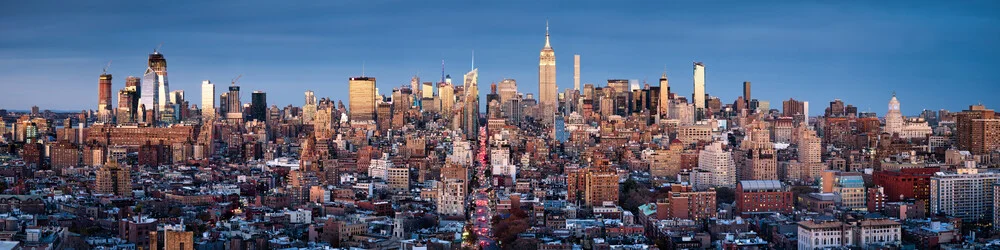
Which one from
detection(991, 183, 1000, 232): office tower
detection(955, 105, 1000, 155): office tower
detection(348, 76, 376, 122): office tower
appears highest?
detection(348, 76, 376, 122): office tower

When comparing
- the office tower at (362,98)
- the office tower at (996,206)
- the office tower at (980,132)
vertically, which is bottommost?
the office tower at (996,206)

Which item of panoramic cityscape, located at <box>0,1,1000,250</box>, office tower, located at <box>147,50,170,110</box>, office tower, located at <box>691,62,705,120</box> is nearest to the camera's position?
panoramic cityscape, located at <box>0,1,1000,250</box>

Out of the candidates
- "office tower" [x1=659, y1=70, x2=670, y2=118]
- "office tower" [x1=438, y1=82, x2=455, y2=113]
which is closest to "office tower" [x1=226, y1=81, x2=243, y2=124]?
"office tower" [x1=438, y1=82, x2=455, y2=113]

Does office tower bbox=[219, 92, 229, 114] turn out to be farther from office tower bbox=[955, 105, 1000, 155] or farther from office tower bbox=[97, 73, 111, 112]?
office tower bbox=[955, 105, 1000, 155]

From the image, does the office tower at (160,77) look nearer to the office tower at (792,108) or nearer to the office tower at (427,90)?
the office tower at (427,90)

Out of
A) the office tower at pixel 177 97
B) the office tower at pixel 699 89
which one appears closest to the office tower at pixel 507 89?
the office tower at pixel 699 89

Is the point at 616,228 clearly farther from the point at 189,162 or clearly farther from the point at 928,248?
the point at 189,162

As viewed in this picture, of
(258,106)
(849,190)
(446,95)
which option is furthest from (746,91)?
(849,190)
